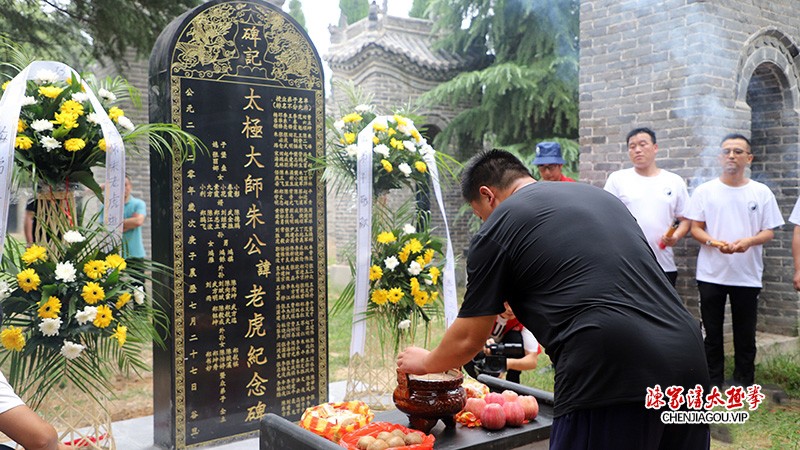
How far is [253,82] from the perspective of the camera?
14.3 ft

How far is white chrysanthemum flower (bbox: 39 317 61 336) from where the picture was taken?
10.8 ft

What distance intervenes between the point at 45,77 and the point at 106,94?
0.30m

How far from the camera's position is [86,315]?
334 centimetres

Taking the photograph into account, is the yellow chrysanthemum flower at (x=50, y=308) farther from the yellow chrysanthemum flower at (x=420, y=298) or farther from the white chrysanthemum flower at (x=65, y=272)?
the yellow chrysanthemum flower at (x=420, y=298)

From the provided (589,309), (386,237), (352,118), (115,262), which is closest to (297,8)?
(352,118)

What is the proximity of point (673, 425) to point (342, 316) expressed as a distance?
7.75m

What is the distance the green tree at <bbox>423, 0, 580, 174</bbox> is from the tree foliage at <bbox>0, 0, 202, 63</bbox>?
543 cm

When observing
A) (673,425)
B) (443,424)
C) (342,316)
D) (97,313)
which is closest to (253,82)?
(97,313)

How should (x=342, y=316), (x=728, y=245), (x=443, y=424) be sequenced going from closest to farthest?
(x=443, y=424)
(x=728, y=245)
(x=342, y=316)

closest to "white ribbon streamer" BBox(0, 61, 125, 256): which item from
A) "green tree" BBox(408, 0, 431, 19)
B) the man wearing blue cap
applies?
the man wearing blue cap

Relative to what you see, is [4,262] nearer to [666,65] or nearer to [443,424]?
[443,424]

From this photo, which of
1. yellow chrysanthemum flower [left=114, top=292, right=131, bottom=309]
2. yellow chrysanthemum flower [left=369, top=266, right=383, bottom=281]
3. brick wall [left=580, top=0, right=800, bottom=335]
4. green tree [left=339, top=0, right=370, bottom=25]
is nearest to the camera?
yellow chrysanthemum flower [left=114, top=292, right=131, bottom=309]

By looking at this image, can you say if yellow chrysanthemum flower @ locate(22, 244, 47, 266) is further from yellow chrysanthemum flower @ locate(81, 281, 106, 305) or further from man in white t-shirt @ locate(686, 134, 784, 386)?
man in white t-shirt @ locate(686, 134, 784, 386)

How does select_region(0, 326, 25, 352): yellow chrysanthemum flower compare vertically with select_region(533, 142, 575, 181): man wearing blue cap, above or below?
below
